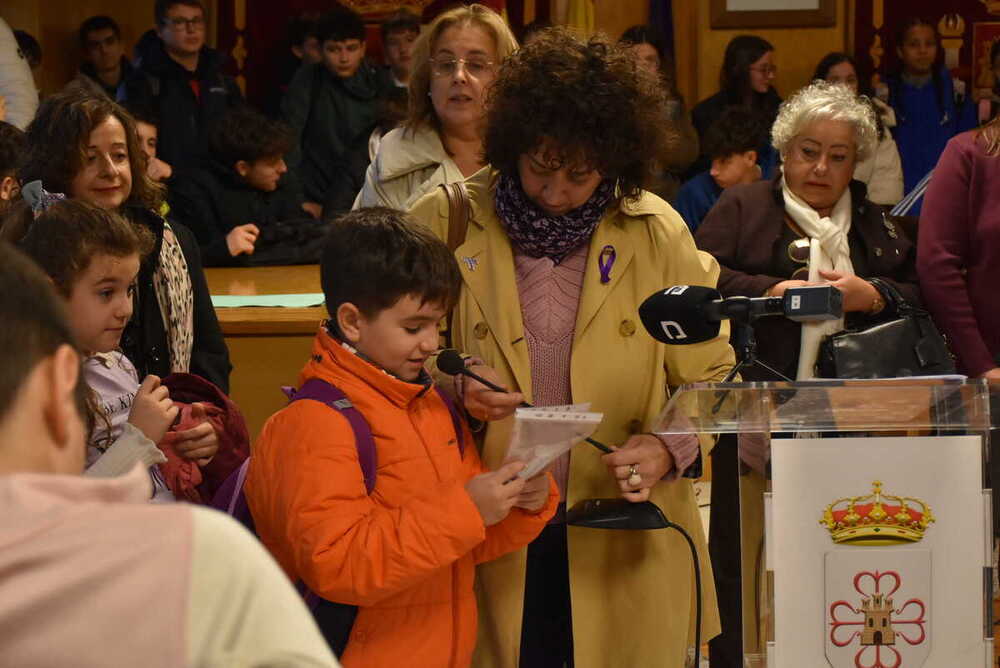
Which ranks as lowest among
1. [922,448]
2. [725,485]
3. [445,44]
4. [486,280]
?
[725,485]

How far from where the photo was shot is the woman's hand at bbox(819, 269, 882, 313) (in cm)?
323

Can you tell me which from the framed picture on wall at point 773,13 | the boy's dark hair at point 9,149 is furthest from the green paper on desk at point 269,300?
the framed picture on wall at point 773,13

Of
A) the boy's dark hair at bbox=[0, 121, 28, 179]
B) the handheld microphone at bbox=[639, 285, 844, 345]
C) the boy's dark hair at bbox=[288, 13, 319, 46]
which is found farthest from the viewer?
the boy's dark hair at bbox=[288, 13, 319, 46]

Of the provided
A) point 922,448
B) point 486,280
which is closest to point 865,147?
point 486,280

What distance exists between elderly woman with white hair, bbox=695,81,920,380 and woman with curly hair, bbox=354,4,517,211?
27.0 inches

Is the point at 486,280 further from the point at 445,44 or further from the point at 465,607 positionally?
the point at 445,44

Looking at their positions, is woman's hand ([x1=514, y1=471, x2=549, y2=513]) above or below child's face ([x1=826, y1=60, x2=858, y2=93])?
below

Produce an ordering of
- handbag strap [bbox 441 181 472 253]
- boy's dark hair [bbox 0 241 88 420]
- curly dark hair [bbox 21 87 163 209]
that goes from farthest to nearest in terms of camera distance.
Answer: curly dark hair [bbox 21 87 163 209] → handbag strap [bbox 441 181 472 253] → boy's dark hair [bbox 0 241 88 420]

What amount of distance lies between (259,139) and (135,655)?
4752 millimetres

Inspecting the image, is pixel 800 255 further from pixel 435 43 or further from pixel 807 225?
pixel 435 43

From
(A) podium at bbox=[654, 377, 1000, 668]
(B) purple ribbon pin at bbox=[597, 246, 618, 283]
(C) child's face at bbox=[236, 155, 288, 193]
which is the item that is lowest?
(A) podium at bbox=[654, 377, 1000, 668]

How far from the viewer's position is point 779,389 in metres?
2.03

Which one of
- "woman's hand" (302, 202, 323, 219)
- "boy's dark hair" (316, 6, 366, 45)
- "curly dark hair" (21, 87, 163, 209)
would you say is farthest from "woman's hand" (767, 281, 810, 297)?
"boy's dark hair" (316, 6, 366, 45)

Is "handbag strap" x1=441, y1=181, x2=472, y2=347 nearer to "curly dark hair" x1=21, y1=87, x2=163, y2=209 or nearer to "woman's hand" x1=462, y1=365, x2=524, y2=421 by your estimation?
"woman's hand" x1=462, y1=365, x2=524, y2=421
